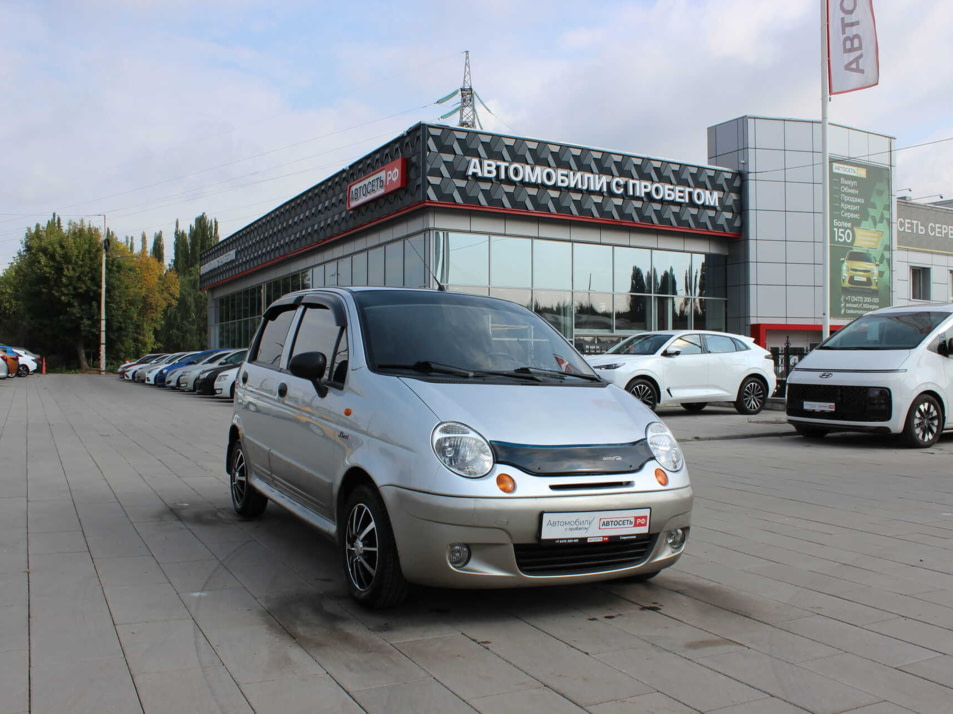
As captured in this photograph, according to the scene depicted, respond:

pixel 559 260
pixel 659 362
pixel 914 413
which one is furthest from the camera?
pixel 559 260

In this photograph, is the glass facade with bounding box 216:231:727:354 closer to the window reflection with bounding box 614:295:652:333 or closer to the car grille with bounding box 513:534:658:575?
the window reflection with bounding box 614:295:652:333

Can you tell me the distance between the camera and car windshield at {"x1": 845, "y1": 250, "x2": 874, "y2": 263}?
31.2 metres

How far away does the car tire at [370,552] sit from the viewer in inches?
156

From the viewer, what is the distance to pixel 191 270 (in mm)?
A: 89062

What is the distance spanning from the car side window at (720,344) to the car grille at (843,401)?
3816 millimetres

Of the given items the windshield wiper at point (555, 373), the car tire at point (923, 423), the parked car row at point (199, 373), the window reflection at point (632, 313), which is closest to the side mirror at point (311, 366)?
the windshield wiper at point (555, 373)

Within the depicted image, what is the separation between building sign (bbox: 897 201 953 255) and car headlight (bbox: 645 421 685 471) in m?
35.7

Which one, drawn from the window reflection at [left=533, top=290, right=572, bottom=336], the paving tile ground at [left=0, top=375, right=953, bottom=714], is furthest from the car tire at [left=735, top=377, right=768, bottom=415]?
the window reflection at [left=533, top=290, right=572, bottom=336]

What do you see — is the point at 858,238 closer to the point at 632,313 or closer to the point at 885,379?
the point at 632,313

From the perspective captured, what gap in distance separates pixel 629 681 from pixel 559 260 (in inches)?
956

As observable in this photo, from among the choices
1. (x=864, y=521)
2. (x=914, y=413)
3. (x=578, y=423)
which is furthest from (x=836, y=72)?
(x=578, y=423)

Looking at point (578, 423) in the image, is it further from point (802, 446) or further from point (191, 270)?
point (191, 270)

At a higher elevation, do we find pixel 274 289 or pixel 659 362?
pixel 274 289

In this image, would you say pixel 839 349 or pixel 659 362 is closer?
pixel 839 349
